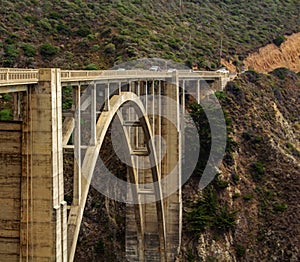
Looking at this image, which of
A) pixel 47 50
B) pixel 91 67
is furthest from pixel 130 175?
pixel 47 50

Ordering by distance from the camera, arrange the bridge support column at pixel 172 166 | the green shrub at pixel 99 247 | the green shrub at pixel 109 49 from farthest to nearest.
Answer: the green shrub at pixel 109 49 → the green shrub at pixel 99 247 → the bridge support column at pixel 172 166

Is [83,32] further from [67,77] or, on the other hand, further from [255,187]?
[67,77]

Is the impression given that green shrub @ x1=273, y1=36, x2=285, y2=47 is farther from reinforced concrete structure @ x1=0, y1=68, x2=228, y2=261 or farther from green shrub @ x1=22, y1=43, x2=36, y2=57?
reinforced concrete structure @ x1=0, y1=68, x2=228, y2=261

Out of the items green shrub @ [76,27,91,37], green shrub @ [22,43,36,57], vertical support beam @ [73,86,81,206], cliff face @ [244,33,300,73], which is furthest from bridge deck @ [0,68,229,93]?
cliff face @ [244,33,300,73]

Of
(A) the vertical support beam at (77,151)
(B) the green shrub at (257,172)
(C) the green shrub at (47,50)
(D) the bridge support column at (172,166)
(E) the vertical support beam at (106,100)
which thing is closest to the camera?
(A) the vertical support beam at (77,151)

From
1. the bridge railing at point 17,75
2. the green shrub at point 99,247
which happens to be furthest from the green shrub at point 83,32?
the bridge railing at point 17,75

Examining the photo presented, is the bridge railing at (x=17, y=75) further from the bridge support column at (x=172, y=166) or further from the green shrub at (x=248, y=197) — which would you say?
the green shrub at (x=248, y=197)

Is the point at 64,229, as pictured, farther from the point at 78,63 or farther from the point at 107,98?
the point at 78,63
